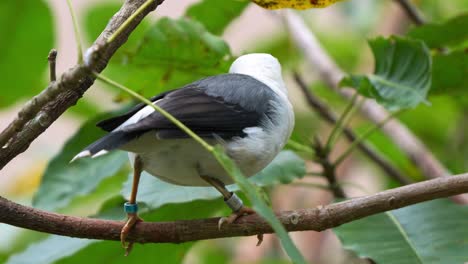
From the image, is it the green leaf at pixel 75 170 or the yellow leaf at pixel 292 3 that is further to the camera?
the green leaf at pixel 75 170

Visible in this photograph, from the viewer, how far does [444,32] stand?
2.23m

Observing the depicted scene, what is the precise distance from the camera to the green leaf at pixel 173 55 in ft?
6.84

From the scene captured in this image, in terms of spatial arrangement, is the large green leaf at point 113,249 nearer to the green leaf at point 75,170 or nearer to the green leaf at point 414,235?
the green leaf at point 75,170

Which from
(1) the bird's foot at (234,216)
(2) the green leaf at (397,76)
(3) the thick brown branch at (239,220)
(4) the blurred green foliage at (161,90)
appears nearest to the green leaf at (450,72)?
(4) the blurred green foliage at (161,90)

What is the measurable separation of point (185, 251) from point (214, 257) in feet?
2.97

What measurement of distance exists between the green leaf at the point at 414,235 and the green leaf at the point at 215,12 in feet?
2.49

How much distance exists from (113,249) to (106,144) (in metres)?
A: 0.72

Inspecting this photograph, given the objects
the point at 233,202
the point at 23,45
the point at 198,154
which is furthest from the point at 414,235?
the point at 23,45

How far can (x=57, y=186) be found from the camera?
218 cm

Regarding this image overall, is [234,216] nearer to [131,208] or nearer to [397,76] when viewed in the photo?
[131,208]

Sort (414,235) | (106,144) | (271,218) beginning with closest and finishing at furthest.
Answer: (271,218)
(106,144)
(414,235)

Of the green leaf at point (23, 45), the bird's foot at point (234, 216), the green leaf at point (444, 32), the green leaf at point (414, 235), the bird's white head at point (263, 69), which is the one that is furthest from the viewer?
the green leaf at point (23, 45)

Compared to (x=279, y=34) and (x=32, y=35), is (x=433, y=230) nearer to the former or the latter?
(x=32, y=35)

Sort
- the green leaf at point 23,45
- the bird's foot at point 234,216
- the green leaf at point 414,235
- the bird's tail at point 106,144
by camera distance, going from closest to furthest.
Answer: the bird's tail at point 106,144
the bird's foot at point 234,216
the green leaf at point 414,235
the green leaf at point 23,45
